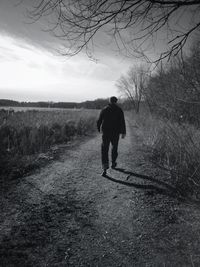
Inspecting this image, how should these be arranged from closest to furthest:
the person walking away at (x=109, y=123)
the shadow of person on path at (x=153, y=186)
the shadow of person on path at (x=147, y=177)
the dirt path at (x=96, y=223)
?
the dirt path at (x=96, y=223) < the shadow of person on path at (x=153, y=186) < the shadow of person on path at (x=147, y=177) < the person walking away at (x=109, y=123)

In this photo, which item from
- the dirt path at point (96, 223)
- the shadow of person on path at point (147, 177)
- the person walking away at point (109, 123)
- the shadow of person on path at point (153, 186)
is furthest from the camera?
the person walking away at point (109, 123)

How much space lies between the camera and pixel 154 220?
4.07 meters

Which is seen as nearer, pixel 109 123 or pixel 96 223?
pixel 96 223

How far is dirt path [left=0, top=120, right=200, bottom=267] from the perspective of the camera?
3.00 meters

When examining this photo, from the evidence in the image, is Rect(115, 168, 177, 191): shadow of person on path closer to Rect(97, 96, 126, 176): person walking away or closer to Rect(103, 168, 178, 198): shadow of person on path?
Rect(103, 168, 178, 198): shadow of person on path

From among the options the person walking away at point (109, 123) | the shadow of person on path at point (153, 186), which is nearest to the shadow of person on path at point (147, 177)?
the shadow of person on path at point (153, 186)

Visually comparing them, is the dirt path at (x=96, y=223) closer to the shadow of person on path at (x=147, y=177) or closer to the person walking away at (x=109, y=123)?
the shadow of person on path at (x=147, y=177)

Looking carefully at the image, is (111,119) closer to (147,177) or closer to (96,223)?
(147,177)

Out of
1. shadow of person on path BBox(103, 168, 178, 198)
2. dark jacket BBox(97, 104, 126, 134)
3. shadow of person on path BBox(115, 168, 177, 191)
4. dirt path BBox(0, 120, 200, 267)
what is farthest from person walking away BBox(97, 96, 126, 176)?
dirt path BBox(0, 120, 200, 267)

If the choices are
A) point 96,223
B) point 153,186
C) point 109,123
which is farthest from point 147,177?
point 96,223

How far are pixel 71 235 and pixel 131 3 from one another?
134 inches

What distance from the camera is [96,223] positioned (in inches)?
153

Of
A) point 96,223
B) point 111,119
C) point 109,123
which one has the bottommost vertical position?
point 96,223

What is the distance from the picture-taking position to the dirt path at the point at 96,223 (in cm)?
300
